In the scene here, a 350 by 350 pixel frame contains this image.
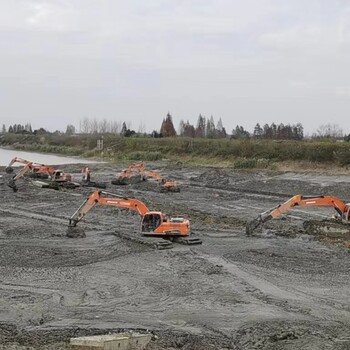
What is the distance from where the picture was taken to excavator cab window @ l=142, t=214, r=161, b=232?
596 inches

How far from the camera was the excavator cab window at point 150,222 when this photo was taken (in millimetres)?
15133

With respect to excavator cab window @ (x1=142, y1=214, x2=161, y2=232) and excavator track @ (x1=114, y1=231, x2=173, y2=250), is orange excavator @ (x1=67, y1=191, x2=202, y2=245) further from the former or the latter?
excavator track @ (x1=114, y1=231, x2=173, y2=250)

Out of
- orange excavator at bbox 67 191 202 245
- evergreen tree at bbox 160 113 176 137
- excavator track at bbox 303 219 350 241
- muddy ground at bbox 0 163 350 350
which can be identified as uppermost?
evergreen tree at bbox 160 113 176 137

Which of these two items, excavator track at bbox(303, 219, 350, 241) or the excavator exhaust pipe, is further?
excavator track at bbox(303, 219, 350, 241)

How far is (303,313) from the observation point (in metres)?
9.15

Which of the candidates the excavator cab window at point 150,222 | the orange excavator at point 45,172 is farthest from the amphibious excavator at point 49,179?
the excavator cab window at point 150,222

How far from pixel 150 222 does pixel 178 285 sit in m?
4.53

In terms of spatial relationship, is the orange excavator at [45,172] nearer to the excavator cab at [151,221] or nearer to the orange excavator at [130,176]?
the orange excavator at [130,176]

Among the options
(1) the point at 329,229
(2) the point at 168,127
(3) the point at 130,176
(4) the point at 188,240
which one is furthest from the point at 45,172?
(2) the point at 168,127

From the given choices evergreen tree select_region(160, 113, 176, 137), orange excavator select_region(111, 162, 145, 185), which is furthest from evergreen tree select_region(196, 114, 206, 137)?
orange excavator select_region(111, 162, 145, 185)

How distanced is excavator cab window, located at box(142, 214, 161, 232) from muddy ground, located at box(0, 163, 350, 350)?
472 millimetres

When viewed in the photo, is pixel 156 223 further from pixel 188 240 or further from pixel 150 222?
pixel 188 240

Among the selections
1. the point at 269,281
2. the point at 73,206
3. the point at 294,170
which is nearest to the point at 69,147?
the point at 294,170

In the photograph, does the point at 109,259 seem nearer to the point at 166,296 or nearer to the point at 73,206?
the point at 166,296
